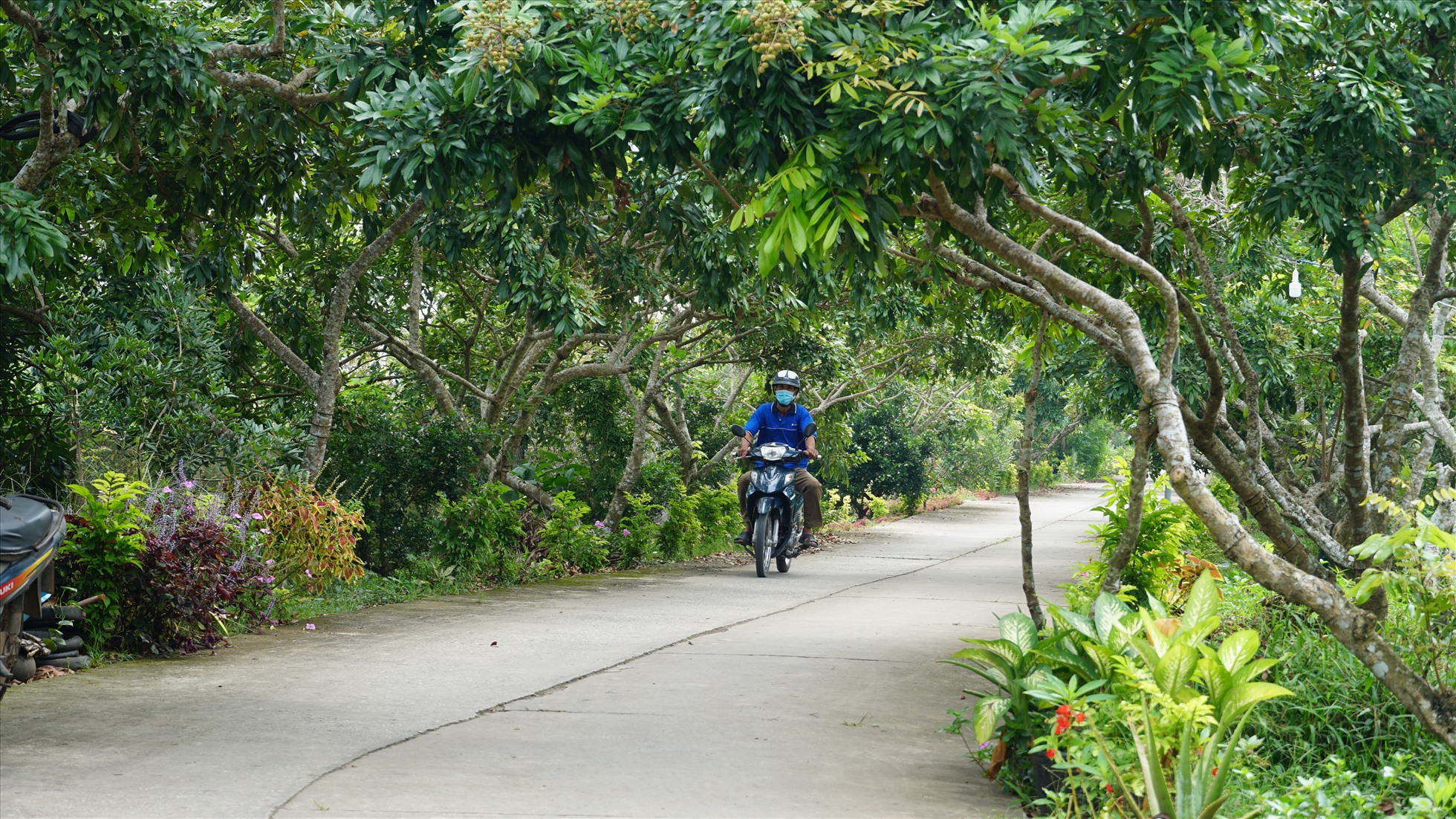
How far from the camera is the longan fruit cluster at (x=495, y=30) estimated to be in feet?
16.3

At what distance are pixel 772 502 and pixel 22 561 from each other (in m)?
8.44

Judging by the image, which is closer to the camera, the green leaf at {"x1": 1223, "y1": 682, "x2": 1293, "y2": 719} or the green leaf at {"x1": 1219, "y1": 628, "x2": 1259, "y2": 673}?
the green leaf at {"x1": 1223, "y1": 682, "x2": 1293, "y2": 719}

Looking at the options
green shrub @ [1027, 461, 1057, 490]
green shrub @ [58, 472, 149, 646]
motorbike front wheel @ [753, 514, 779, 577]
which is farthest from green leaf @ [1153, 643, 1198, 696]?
green shrub @ [1027, 461, 1057, 490]

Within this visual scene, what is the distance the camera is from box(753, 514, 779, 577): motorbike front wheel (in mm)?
13094

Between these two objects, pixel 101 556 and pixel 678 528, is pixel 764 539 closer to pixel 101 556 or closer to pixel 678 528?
pixel 678 528

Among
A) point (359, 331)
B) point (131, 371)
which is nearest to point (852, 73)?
point (131, 371)

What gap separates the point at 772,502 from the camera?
43.4ft

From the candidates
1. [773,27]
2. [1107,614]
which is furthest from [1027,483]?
[773,27]

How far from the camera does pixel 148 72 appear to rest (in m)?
7.15

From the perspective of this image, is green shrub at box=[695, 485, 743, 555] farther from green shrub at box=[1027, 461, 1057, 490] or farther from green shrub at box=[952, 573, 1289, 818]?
green shrub at box=[1027, 461, 1057, 490]

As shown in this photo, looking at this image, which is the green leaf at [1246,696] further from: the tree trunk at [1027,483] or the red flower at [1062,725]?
the tree trunk at [1027,483]

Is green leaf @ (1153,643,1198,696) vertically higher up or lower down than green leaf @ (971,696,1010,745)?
higher up

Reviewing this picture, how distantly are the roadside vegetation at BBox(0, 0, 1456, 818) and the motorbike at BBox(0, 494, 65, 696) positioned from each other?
122cm

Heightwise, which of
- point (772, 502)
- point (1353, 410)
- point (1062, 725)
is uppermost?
point (1353, 410)
